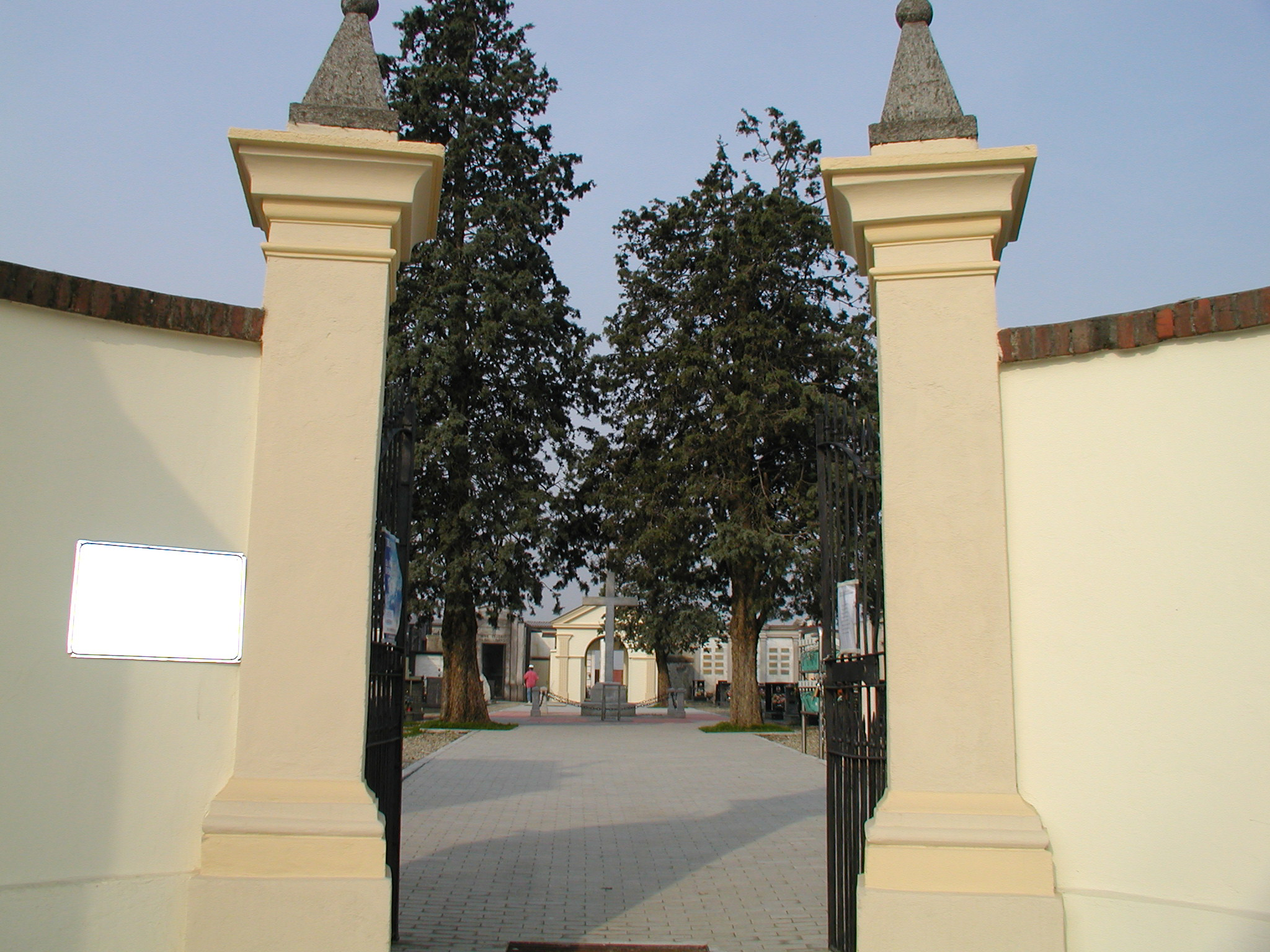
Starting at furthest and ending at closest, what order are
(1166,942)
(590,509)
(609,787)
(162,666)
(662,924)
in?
1. (590,509)
2. (609,787)
3. (662,924)
4. (162,666)
5. (1166,942)

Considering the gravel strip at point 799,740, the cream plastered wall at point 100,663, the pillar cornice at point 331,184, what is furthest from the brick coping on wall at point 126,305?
the gravel strip at point 799,740

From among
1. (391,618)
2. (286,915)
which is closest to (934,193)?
(391,618)

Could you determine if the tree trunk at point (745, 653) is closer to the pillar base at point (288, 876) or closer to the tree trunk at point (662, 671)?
the pillar base at point (288, 876)

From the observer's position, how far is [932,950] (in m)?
4.80

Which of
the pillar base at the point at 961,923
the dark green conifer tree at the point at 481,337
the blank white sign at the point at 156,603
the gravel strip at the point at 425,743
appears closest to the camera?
the pillar base at the point at 961,923

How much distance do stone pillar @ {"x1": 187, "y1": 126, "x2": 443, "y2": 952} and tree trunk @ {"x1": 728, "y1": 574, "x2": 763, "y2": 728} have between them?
67.6 ft

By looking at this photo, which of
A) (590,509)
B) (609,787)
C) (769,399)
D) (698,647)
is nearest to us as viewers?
(609,787)

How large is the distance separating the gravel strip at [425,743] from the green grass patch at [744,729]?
5.89 m

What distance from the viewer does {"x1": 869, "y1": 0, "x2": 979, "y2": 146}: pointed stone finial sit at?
549 cm

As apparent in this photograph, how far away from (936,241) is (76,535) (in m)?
4.18

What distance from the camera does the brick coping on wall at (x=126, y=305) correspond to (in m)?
4.89

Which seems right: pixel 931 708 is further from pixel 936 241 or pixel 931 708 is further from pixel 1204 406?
pixel 936 241

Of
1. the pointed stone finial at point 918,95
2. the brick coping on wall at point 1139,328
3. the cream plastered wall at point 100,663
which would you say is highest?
the pointed stone finial at point 918,95

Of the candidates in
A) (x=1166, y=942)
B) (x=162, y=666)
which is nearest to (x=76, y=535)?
(x=162, y=666)
